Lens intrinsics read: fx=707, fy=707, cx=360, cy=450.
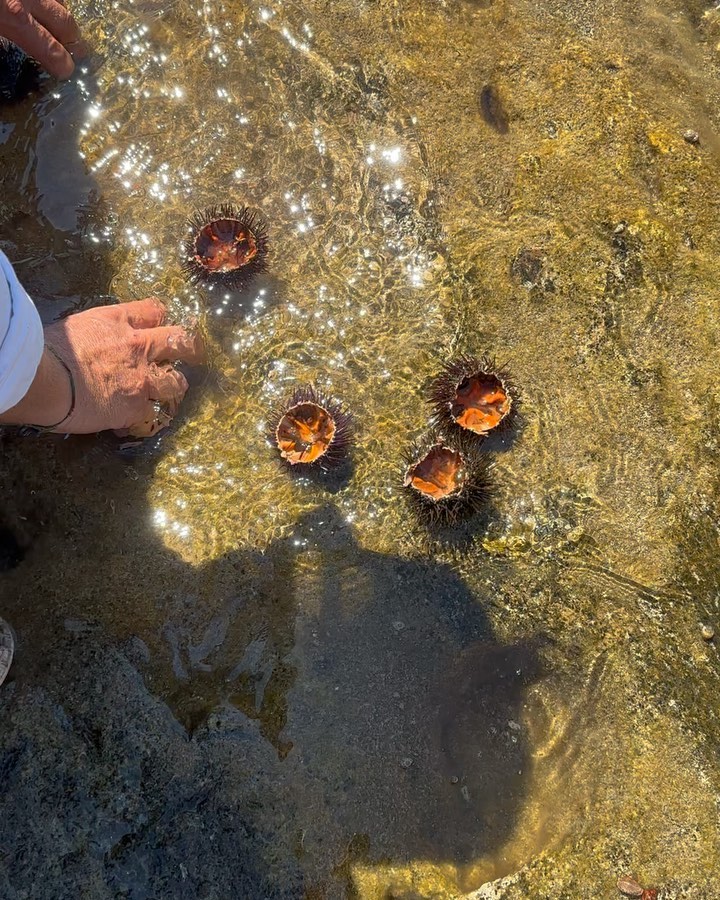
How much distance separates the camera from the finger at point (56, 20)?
457 centimetres

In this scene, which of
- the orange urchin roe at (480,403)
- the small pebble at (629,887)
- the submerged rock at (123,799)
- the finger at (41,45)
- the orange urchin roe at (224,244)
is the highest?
the finger at (41,45)

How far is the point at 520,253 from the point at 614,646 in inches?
96.4

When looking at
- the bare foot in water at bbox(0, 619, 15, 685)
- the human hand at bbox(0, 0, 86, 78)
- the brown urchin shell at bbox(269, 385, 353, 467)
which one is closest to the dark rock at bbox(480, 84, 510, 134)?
the brown urchin shell at bbox(269, 385, 353, 467)

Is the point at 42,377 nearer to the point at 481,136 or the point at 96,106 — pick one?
the point at 96,106

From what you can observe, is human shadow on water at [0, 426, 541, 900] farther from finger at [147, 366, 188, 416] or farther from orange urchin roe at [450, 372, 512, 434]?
orange urchin roe at [450, 372, 512, 434]

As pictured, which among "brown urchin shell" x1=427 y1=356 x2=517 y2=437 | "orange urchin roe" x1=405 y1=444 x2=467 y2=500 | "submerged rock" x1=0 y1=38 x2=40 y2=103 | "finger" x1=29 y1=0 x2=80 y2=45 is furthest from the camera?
"submerged rock" x1=0 y1=38 x2=40 y2=103

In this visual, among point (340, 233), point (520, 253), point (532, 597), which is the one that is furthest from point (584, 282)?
point (532, 597)

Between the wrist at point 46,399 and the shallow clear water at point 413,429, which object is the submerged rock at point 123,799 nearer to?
the shallow clear water at point 413,429

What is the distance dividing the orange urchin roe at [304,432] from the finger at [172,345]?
0.70 metres

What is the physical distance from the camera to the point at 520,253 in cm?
452

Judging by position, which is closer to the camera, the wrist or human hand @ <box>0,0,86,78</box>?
the wrist

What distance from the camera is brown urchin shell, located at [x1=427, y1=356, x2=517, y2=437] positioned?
4062 mm

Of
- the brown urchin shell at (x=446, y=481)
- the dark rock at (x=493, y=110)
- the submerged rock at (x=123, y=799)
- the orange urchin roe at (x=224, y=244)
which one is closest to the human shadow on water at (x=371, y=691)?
the submerged rock at (x=123, y=799)

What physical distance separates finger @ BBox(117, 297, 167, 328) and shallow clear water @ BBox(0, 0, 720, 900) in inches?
10.5
